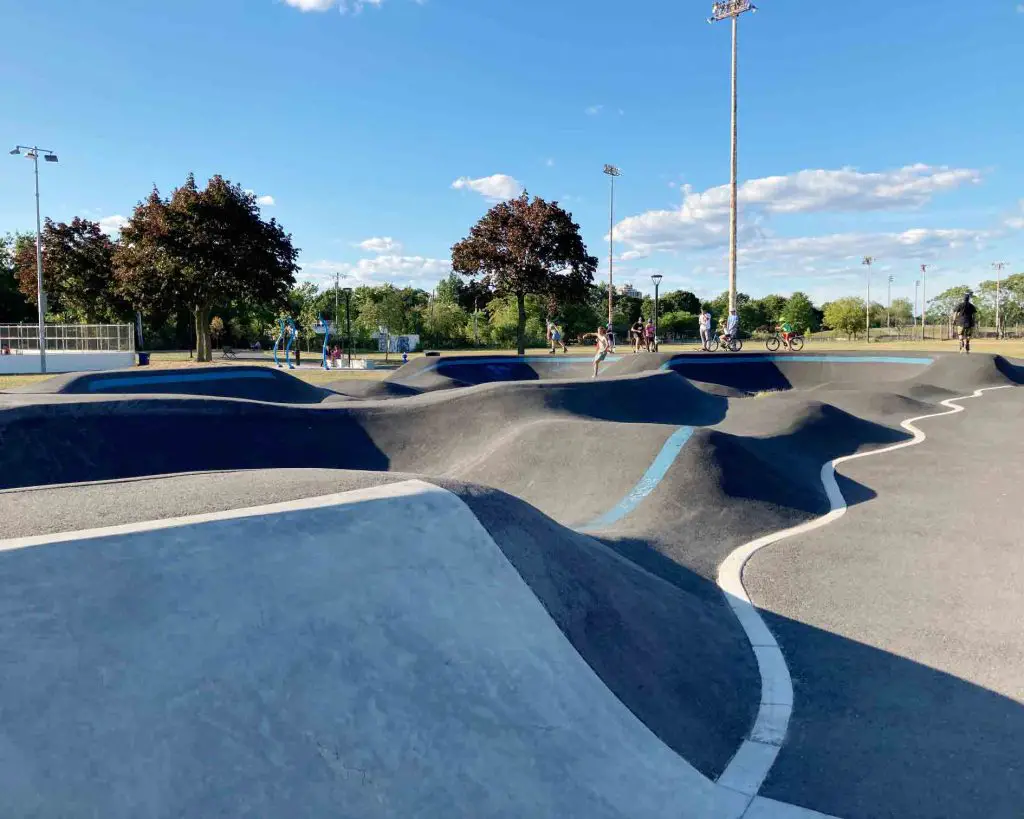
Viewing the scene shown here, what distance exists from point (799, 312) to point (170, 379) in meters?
94.7

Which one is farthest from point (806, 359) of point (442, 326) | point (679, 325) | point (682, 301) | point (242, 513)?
point (682, 301)

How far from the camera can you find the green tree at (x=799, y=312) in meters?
95.6

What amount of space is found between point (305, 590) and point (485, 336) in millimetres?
61825

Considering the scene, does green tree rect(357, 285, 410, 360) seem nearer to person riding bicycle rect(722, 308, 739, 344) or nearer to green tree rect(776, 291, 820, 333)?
person riding bicycle rect(722, 308, 739, 344)

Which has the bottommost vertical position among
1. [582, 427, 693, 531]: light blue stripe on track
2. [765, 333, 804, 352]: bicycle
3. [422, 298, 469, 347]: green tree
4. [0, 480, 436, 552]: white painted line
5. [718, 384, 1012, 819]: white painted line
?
[718, 384, 1012, 819]: white painted line

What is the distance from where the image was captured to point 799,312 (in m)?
96.8

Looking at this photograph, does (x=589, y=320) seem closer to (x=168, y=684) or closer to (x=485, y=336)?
(x=485, y=336)

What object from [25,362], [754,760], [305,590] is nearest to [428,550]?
[305,590]

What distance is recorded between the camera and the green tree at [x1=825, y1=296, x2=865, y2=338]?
286ft

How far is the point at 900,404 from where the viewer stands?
55.5 ft

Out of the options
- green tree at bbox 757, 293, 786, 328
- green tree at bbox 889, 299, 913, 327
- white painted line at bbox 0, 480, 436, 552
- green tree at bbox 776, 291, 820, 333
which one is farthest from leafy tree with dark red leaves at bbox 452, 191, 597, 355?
green tree at bbox 889, 299, 913, 327

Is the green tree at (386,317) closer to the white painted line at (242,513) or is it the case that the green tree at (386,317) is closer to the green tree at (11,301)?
the green tree at (11,301)

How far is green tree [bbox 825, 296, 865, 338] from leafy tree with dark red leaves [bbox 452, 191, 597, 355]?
Answer: 54071 millimetres

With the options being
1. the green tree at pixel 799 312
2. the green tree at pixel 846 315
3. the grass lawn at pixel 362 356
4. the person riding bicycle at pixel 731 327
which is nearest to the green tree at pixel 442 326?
the grass lawn at pixel 362 356
